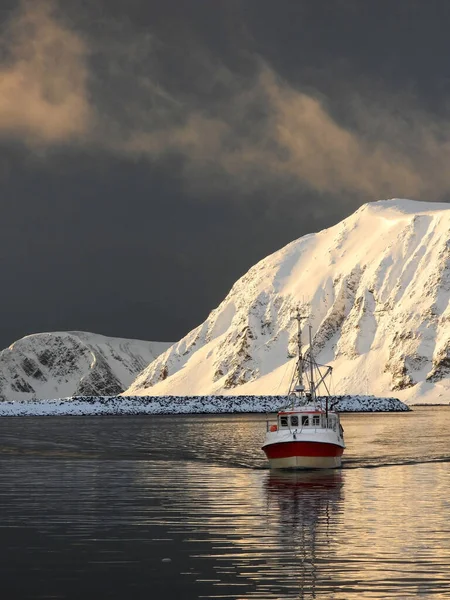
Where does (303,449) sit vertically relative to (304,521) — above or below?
above

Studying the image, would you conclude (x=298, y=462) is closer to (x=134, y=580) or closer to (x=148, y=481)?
(x=148, y=481)

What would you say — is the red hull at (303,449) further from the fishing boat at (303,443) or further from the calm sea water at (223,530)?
the calm sea water at (223,530)

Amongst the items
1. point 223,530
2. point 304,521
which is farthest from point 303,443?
point 223,530

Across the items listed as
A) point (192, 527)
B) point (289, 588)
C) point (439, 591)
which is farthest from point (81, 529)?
point (439, 591)

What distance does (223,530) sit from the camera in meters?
34.5

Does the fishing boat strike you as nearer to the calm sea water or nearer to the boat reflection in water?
the boat reflection in water

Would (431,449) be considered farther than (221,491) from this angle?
Yes

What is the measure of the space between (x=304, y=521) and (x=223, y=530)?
3948 mm

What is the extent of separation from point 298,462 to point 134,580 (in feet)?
120

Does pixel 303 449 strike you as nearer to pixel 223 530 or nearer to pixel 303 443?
pixel 303 443

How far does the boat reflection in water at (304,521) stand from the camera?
2588 centimetres

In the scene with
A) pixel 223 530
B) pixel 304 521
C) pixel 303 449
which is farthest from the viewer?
pixel 303 449

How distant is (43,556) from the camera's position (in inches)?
1154

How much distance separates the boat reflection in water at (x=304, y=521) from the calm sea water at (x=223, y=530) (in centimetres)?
6
